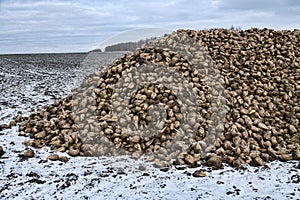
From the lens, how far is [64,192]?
3.32 m

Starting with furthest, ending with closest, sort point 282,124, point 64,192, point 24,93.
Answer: point 24,93 → point 282,124 → point 64,192

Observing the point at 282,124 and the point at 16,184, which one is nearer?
the point at 16,184

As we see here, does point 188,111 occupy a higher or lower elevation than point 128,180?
higher

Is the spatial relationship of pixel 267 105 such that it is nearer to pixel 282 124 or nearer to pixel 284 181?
pixel 282 124

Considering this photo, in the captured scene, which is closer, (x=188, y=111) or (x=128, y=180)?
(x=128, y=180)

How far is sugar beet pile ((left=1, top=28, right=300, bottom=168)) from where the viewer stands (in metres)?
4.09

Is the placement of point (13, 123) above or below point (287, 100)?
below

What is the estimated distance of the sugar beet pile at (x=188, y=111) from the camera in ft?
13.4

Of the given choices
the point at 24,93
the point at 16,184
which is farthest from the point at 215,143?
the point at 24,93

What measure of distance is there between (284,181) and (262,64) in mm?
2910

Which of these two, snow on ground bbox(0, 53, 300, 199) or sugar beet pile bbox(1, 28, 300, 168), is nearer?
snow on ground bbox(0, 53, 300, 199)

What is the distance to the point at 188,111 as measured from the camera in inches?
177

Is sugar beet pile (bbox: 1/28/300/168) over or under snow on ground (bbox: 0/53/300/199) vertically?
over

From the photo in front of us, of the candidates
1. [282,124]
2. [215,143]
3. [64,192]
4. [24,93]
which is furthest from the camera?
[24,93]
